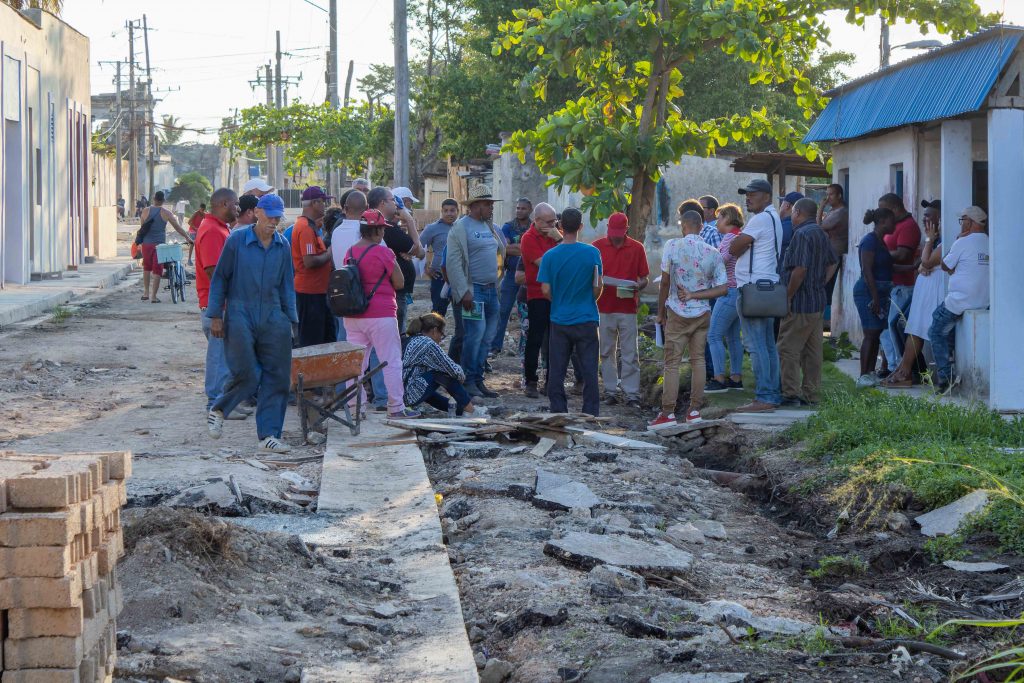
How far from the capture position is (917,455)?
7715mm

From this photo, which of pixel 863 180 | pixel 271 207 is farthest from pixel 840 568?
pixel 863 180

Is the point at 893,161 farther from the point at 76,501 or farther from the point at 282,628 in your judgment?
the point at 76,501

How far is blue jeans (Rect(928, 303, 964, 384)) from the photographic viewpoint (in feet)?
36.0

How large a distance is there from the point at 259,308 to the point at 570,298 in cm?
264

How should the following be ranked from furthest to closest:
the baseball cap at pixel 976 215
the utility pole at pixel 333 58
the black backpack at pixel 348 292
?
the utility pole at pixel 333 58, the baseball cap at pixel 976 215, the black backpack at pixel 348 292

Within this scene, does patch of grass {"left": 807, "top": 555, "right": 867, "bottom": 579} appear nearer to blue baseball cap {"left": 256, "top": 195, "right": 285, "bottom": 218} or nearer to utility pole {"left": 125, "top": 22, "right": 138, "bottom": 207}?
blue baseball cap {"left": 256, "top": 195, "right": 285, "bottom": 218}

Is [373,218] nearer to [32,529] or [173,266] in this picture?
[32,529]

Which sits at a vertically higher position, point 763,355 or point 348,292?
point 348,292

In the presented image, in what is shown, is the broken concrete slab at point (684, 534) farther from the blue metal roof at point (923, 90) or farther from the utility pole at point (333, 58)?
the utility pole at point (333, 58)

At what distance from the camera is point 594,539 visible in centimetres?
655

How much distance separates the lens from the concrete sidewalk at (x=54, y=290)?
61.4 ft

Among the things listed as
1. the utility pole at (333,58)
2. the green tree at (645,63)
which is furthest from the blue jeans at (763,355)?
the utility pole at (333,58)

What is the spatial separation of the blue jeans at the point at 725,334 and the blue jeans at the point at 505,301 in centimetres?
277

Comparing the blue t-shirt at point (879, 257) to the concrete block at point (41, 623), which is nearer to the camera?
the concrete block at point (41, 623)
